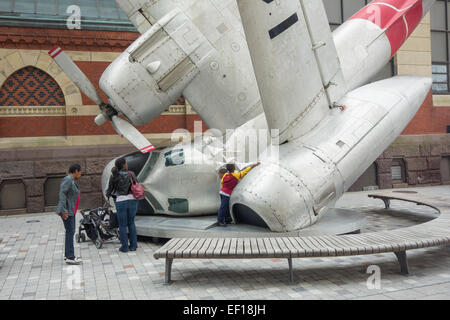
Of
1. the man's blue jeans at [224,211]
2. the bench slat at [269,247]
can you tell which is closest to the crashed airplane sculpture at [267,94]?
the man's blue jeans at [224,211]

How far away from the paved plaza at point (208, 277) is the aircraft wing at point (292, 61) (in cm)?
244

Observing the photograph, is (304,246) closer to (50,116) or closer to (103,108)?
(103,108)

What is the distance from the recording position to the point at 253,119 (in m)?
8.24

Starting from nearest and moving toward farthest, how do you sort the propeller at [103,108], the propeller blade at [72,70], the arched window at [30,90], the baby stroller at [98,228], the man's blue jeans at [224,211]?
the man's blue jeans at [224,211] < the baby stroller at [98,228] < the propeller at [103,108] < the propeller blade at [72,70] < the arched window at [30,90]

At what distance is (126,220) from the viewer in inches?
267

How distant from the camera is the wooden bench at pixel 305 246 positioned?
484cm

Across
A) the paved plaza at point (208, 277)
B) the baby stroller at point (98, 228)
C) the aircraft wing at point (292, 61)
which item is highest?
the aircraft wing at point (292, 61)

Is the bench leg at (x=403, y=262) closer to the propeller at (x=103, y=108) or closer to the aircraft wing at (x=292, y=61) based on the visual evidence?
the aircraft wing at (x=292, y=61)

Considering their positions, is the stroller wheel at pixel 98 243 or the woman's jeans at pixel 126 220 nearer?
the woman's jeans at pixel 126 220

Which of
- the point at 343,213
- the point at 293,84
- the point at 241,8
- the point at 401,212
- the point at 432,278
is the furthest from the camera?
the point at 401,212

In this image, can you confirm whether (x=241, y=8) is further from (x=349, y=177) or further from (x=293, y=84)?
(x=349, y=177)

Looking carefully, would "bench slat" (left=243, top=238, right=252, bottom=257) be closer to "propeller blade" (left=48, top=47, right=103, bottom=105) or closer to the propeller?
the propeller

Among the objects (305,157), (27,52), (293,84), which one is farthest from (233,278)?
(27,52)

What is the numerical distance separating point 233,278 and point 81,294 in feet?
5.96
